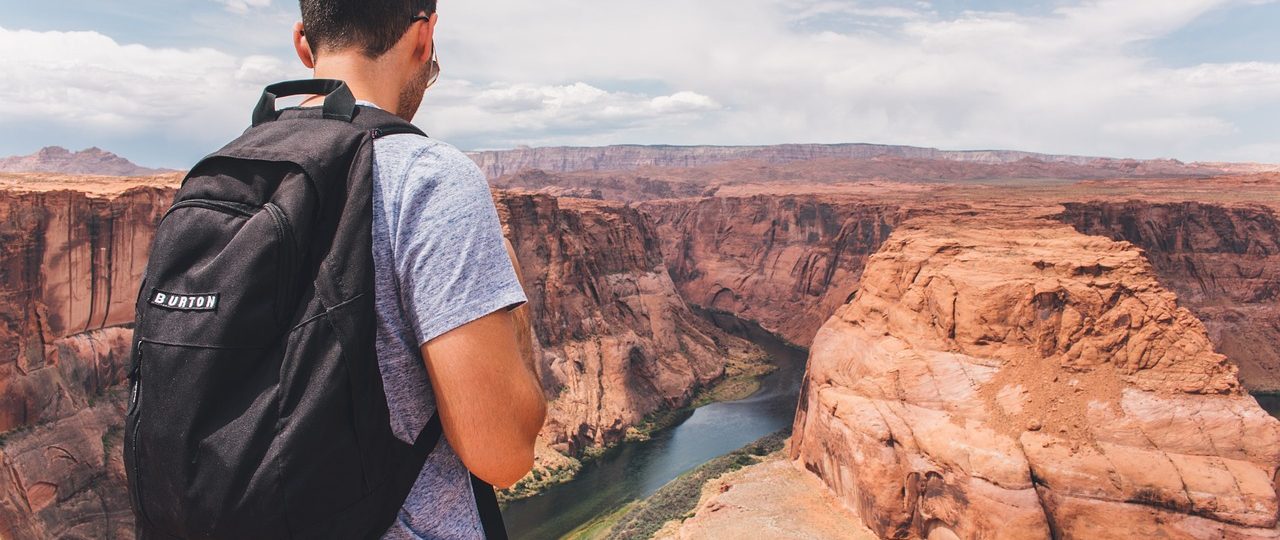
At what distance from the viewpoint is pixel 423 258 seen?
1270 millimetres

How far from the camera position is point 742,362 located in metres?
46.5

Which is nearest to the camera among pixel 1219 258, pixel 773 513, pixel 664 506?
pixel 773 513

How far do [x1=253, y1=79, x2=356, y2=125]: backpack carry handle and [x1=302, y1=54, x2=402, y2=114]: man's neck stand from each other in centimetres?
6

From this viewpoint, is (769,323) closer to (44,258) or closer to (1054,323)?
(1054,323)

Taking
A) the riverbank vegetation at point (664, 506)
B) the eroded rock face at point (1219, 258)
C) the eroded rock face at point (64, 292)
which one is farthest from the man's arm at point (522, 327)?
the eroded rock face at point (1219, 258)

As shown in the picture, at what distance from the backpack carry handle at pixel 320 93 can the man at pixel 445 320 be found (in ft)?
0.37

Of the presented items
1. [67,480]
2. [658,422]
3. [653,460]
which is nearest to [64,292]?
[67,480]

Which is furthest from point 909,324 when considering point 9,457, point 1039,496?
point 9,457

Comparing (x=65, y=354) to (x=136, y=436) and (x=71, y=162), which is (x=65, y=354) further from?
(x=71, y=162)

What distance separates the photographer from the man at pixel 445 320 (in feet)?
4.17

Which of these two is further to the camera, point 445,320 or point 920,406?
point 920,406

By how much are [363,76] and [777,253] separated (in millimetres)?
65666

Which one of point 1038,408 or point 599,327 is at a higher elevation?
point 1038,408

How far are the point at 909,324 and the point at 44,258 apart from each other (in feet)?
76.3
